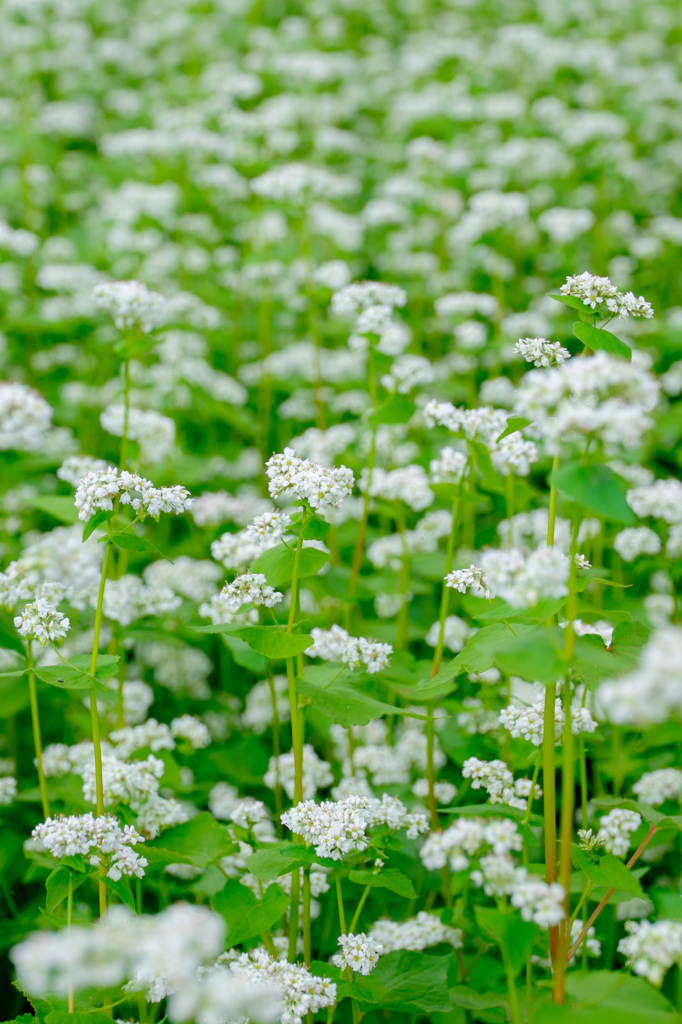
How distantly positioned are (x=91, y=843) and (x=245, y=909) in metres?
0.55

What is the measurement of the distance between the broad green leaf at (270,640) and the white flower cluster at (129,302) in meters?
1.60

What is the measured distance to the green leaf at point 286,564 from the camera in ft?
8.99

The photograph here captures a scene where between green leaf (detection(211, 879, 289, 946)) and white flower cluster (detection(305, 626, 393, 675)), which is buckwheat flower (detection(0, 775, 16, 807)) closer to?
green leaf (detection(211, 879, 289, 946))

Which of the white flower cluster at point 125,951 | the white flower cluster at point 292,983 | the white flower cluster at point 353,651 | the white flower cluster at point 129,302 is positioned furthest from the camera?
the white flower cluster at point 129,302

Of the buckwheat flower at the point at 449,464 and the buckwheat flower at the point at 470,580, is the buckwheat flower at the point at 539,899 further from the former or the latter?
the buckwheat flower at the point at 449,464

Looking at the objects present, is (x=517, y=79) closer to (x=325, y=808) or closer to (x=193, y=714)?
(x=193, y=714)

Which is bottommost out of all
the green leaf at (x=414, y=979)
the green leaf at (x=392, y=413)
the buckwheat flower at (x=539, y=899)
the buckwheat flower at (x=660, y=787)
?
the green leaf at (x=414, y=979)

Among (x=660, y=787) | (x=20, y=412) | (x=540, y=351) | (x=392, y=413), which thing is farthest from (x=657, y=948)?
(x=392, y=413)

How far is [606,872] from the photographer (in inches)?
97.1

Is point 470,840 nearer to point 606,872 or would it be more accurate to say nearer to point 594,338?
point 606,872

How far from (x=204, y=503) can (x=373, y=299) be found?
1.35 m

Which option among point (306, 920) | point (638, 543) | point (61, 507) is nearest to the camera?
point (306, 920)

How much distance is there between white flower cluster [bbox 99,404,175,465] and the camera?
14.1 feet

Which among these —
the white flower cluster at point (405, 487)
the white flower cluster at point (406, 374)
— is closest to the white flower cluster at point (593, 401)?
the white flower cluster at point (405, 487)
